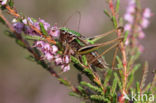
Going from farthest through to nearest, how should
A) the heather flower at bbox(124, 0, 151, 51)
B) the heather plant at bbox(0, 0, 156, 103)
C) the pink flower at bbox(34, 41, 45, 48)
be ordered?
the heather flower at bbox(124, 0, 151, 51), the pink flower at bbox(34, 41, 45, 48), the heather plant at bbox(0, 0, 156, 103)

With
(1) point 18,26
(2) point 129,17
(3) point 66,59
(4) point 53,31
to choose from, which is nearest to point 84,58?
(3) point 66,59

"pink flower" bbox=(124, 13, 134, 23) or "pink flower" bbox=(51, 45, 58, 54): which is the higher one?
"pink flower" bbox=(124, 13, 134, 23)

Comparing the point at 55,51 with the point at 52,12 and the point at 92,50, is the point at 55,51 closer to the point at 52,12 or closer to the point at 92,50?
the point at 92,50

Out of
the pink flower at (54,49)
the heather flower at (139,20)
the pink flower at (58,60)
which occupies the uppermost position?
the heather flower at (139,20)

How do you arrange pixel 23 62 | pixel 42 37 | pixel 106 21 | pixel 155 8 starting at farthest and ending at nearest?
1. pixel 106 21
2. pixel 23 62
3. pixel 155 8
4. pixel 42 37

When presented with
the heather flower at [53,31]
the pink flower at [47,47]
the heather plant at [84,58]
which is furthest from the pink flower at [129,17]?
the pink flower at [47,47]

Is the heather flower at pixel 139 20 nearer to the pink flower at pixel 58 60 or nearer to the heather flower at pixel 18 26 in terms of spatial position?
the pink flower at pixel 58 60

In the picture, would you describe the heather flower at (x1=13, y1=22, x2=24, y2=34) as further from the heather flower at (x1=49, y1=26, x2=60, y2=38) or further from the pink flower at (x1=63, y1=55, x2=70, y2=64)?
the pink flower at (x1=63, y1=55, x2=70, y2=64)

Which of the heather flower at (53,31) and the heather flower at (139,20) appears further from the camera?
the heather flower at (139,20)

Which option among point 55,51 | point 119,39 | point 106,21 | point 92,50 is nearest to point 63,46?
point 55,51

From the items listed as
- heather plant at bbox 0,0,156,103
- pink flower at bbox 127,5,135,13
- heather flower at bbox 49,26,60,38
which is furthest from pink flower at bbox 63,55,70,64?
pink flower at bbox 127,5,135,13

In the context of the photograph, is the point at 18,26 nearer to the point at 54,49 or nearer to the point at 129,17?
the point at 54,49
